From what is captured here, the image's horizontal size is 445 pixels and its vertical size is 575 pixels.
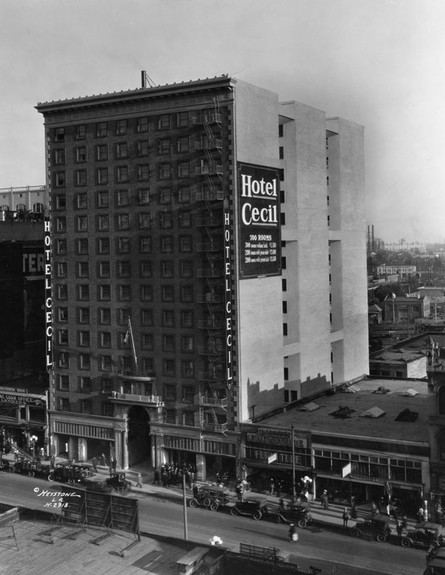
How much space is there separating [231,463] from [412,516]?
17.6 m

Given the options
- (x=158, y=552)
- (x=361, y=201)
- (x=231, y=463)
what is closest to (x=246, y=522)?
(x=231, y=463)

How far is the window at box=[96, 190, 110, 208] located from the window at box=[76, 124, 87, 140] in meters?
6.12

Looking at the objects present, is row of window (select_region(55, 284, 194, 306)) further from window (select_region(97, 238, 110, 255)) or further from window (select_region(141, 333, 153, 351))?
window (select_region(97, 238, 110, 255))

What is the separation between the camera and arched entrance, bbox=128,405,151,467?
72250 millimetres

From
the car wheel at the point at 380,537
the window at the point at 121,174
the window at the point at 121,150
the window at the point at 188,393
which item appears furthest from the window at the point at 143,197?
the car wheel at the point at 380,537

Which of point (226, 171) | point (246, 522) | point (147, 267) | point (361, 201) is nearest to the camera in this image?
A: point (246, 522)

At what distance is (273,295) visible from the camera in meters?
72.3

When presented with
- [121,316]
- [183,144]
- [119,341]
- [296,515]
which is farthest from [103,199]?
[296,515]

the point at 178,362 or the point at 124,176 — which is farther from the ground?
the point at 124,176

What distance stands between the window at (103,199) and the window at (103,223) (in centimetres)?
101

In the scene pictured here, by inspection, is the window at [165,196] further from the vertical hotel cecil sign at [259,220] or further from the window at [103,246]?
the window at [103,246]

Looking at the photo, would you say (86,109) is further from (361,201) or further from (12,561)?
(12,561)

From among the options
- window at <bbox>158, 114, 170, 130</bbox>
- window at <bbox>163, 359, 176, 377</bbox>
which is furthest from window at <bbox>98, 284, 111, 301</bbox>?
window at <bbox>158, 114, 170, 130</bbox>

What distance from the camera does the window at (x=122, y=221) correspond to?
71.4 m
